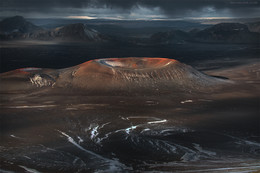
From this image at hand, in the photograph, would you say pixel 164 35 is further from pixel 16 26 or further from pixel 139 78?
pixel 139 78

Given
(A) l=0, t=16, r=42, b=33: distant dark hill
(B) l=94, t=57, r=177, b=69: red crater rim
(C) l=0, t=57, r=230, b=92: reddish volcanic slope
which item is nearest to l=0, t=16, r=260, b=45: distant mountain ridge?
(A) l=0, t=16, r=42, b=33: distant dark hill

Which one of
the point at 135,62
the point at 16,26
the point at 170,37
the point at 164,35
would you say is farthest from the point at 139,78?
the point at 16,26

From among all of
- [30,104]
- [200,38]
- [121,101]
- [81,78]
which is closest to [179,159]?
[121,101]

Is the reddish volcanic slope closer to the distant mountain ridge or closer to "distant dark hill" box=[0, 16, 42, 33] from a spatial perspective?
the distant mountain ridge

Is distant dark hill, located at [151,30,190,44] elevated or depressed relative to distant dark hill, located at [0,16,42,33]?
depressed

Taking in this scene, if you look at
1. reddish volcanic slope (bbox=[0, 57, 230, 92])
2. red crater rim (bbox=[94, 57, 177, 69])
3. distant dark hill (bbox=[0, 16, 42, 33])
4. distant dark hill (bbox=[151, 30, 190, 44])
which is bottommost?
reddish volcanic slope (bbox=[0, 57, 230, 92])

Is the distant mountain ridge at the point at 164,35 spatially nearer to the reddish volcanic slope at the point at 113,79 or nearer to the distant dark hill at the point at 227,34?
the distant dark hill at the point at 227,34
